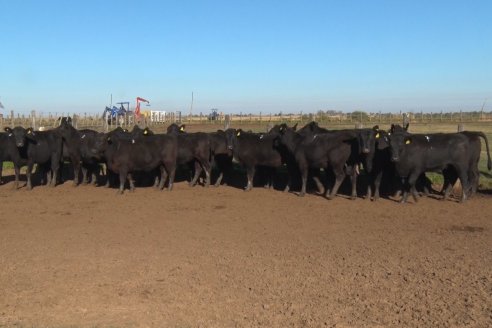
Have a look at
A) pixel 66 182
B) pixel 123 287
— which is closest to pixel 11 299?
pixel 123 287

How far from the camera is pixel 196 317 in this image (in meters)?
5.31

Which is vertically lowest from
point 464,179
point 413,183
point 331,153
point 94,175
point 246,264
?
point 94,175

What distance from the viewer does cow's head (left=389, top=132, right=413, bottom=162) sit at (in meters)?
12.5

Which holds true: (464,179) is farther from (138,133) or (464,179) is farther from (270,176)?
(138,133)

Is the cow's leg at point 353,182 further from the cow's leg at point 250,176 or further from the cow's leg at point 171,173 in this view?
the cow's leg at point 171,173

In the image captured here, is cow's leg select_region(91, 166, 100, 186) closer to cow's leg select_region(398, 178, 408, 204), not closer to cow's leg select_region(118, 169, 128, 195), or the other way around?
cow's leg select_region(118, 169, 128, 195)

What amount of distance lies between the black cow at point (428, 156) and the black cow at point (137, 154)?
19.9 feet

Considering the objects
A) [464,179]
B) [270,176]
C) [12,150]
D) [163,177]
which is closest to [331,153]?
[270,176]

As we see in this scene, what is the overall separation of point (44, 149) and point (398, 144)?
9984mm

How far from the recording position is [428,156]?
12.7 metres

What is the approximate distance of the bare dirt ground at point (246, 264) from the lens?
5379mm

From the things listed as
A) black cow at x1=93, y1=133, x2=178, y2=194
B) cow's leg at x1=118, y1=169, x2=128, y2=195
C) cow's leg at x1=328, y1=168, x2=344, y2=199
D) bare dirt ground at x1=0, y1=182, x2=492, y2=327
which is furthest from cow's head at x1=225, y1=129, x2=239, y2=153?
bare dirt ground at x1=0, y1=182, x2=492, y2=327

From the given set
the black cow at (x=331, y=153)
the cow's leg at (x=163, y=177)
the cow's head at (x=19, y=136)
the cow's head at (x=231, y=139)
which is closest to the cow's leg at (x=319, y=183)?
the black cow at (x=331, y=153)

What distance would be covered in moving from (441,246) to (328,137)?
6.06 meters
